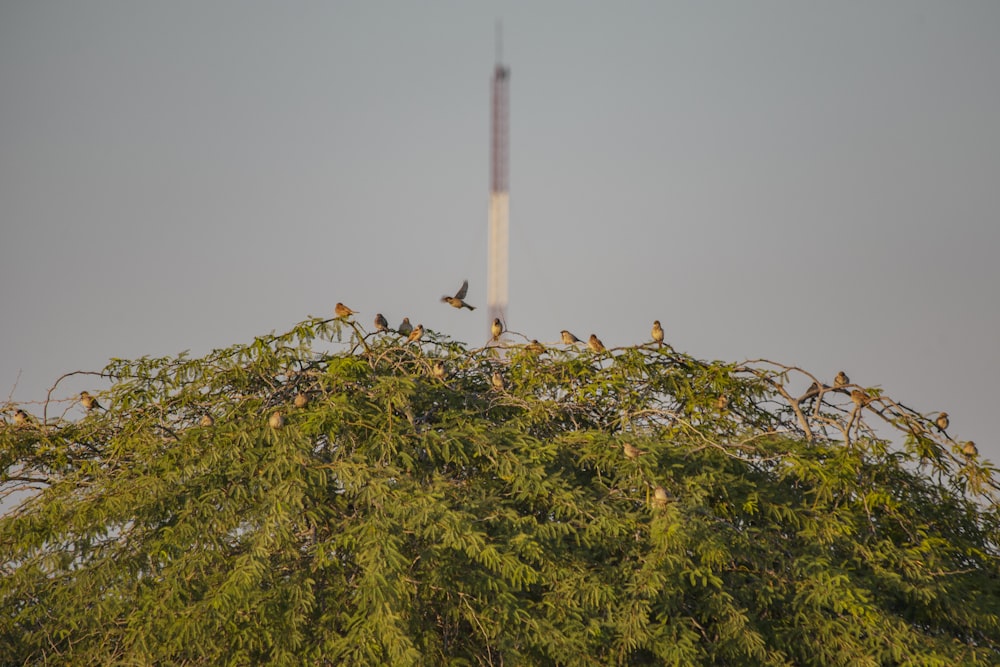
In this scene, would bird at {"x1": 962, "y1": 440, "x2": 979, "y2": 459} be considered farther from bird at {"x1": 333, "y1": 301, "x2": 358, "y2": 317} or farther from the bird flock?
bird at {"x1": 333, "y1": 301, "x2": 358, "y2": 317}

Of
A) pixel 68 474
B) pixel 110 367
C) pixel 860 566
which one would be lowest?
pixel 860 566

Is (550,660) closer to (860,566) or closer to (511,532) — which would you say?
(511,532)

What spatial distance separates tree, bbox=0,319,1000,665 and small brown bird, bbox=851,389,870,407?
15mm

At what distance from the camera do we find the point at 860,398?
7.68 metres

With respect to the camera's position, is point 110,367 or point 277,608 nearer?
point 277,608

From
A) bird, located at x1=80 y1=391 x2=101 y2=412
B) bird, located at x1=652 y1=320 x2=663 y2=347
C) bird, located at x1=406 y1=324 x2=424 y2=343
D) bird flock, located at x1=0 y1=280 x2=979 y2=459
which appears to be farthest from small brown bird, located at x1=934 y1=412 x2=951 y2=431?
bird, located at x1=80 y1=391 x2=101 y2=412

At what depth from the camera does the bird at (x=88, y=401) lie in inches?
304

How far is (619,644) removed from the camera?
6.38 m

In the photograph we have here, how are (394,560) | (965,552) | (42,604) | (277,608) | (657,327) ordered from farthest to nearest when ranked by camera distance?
(657,327) < (965,552) < (42,604) < (277,608) < (394,560)

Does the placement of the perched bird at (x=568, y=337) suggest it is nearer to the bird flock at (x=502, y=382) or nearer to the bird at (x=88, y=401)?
the bird flock at (x=502, y=382)

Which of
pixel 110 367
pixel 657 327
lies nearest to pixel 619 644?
pixel 657 327

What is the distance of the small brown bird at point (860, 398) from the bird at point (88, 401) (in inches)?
181

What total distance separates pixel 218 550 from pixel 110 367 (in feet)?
5.85

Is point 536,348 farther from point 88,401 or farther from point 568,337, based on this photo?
point 88,401
